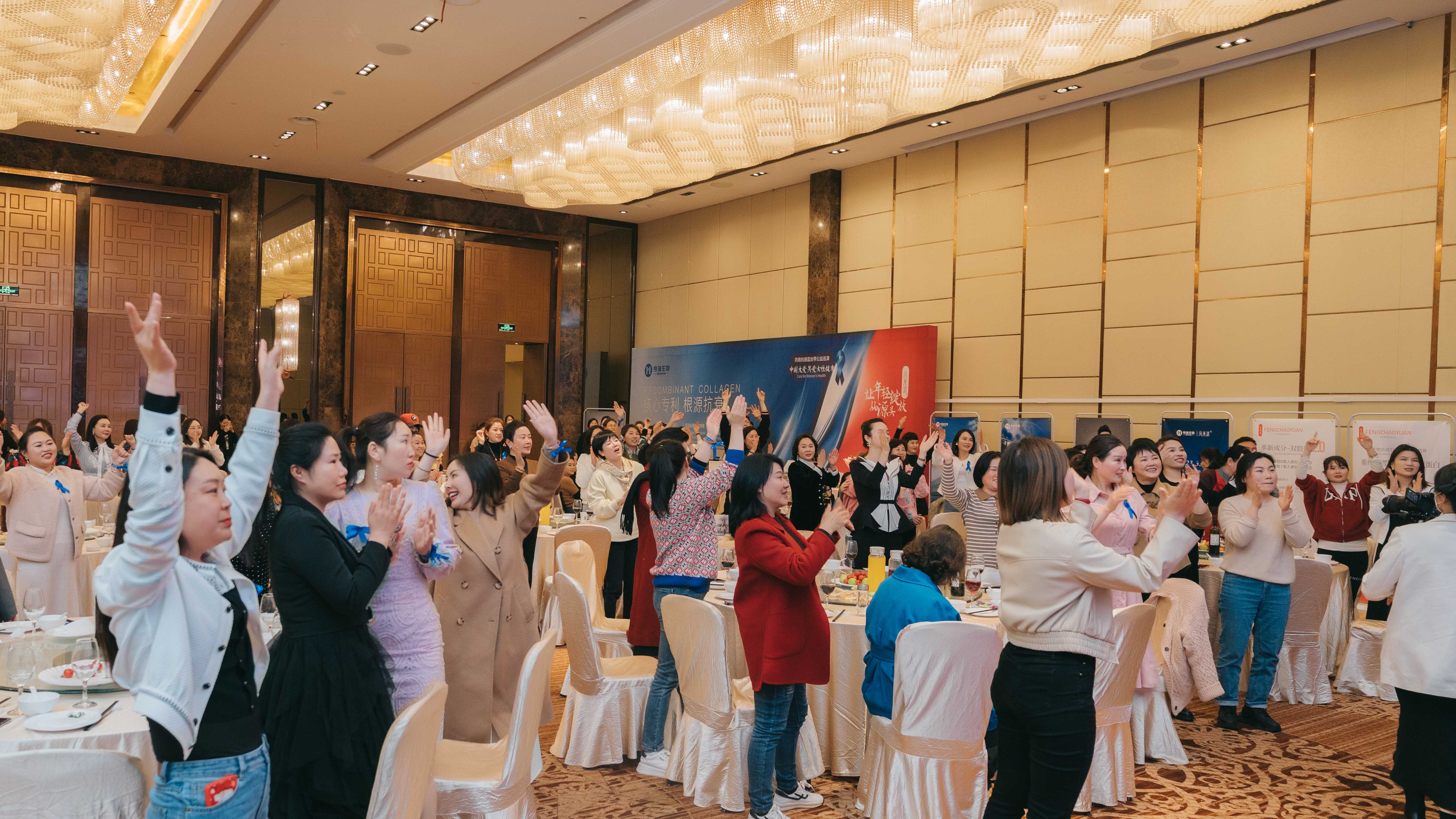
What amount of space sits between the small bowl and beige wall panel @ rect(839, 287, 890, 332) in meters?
9.70

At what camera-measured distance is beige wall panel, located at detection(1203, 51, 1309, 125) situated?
8055mm

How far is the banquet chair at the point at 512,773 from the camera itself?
2986mm

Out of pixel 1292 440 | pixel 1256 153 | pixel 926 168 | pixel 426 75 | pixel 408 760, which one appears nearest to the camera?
pixel 408 760

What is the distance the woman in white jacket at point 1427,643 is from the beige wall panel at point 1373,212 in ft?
→ 17.0

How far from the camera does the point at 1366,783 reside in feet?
15.1

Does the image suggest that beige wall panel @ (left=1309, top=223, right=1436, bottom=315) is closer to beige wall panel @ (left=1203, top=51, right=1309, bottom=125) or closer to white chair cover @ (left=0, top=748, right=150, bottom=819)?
beige wall panel @ (left=1203, top=51, right=1309, bottom=125)

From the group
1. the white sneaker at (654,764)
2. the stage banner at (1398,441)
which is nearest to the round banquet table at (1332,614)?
the stage banner at (1398,441)

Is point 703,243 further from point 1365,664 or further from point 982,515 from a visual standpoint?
point 1365,664

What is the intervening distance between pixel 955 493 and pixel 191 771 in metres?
5.59

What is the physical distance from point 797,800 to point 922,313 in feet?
25.7

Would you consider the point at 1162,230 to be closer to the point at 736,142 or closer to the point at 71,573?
the point at 736,142

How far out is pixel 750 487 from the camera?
12.2 feet

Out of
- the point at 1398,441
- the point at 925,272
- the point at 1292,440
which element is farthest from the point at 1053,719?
the point at 925,272

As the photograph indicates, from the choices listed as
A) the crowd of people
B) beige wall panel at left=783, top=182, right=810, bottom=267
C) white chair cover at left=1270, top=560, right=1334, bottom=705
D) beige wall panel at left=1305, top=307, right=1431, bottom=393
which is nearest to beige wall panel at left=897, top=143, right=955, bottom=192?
beige wall panel at left=783, top=182, right=810, bottom=267
